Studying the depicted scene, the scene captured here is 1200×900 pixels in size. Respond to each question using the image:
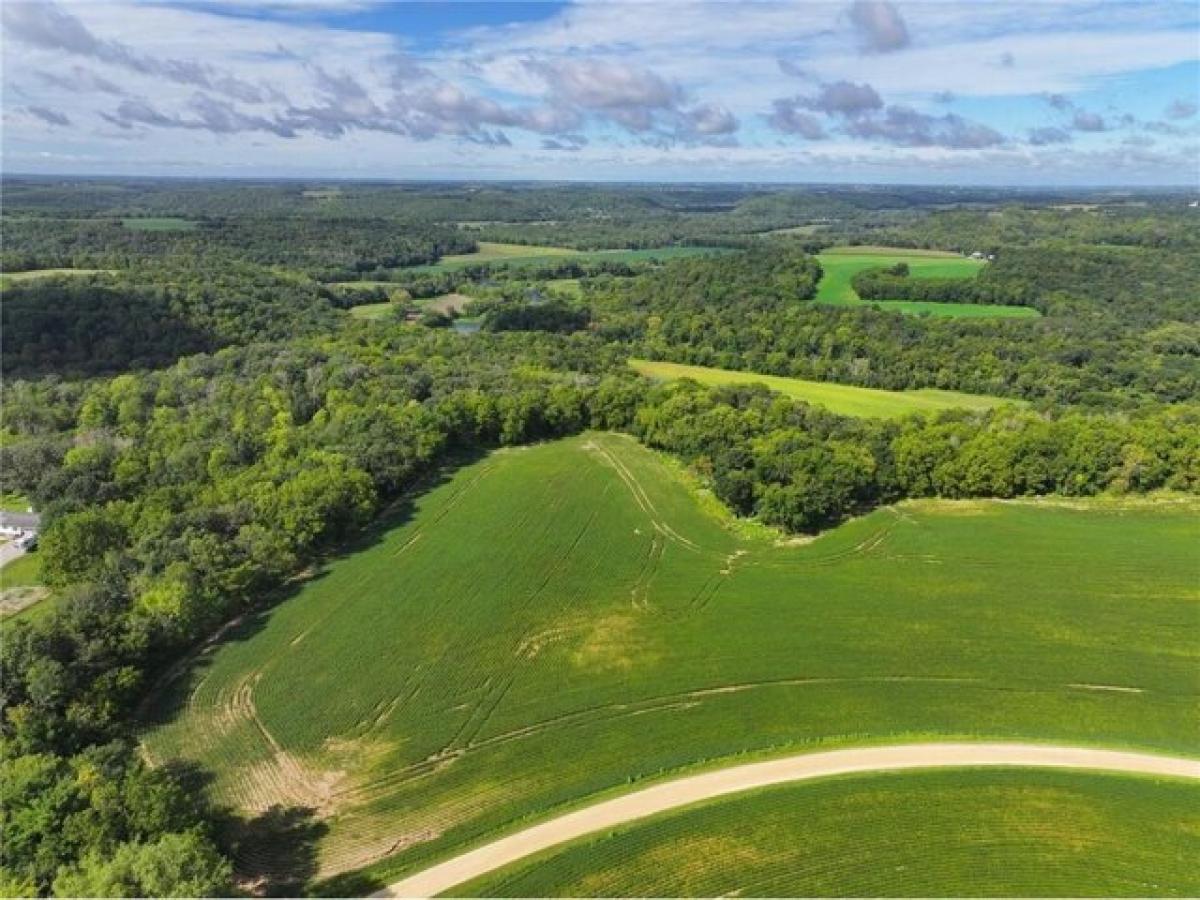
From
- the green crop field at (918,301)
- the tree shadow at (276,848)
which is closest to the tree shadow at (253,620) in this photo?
the tree shadow at (276,848)

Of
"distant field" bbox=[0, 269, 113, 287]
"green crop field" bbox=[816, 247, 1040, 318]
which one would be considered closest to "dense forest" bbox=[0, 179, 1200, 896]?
"distant field" bbox=[0, 269, 113, 287]

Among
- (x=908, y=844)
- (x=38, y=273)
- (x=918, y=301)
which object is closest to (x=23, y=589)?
(x=908, y=844)

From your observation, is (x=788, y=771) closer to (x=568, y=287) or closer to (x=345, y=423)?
(x=345, y=423)

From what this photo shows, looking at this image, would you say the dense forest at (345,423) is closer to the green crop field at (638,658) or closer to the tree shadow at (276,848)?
the tree shadow at (276,848)

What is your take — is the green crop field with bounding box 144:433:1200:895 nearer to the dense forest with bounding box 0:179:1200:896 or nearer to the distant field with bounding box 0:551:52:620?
the dense forest with bounding box 0:179:1200:896

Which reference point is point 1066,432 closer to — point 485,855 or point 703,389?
point 703,389

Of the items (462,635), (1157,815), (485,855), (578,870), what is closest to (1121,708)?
(1157,815)

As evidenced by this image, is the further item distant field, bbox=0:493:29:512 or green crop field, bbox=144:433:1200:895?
distant field, bbox=0:493:29:512
